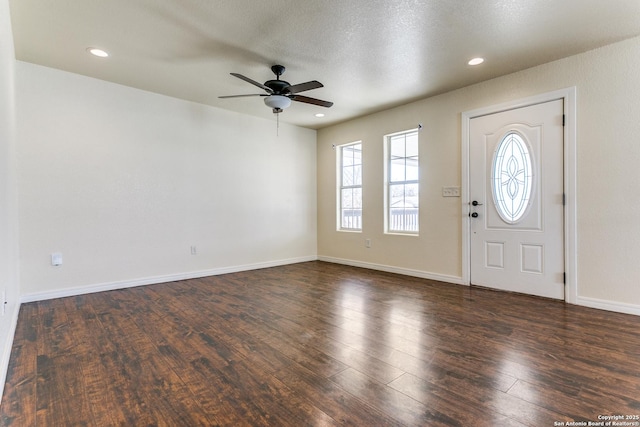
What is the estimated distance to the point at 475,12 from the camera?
8.28ft

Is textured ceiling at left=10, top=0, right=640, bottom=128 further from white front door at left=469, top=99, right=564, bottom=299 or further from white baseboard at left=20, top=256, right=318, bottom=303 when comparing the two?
white baseboard at left=20, top=256, right=318, bottom=303

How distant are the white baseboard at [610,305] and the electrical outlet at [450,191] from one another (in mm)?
1734

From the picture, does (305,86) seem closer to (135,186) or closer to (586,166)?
(135,186)

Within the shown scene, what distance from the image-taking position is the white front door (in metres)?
3.40

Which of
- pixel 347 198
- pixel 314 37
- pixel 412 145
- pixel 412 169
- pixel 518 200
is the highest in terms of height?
pixel 314 37

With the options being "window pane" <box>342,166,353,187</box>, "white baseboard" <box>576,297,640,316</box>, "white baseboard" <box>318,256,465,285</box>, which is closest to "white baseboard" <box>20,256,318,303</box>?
"white baseboard" <box>318,256,465,285</box>

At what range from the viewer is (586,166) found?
10.4ft

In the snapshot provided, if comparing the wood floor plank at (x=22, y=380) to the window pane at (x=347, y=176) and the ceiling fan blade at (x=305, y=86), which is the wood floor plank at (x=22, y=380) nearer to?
Answer: the ceiling fan blade at (x=305, y=86)

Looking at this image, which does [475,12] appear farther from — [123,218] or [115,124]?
[123,218]

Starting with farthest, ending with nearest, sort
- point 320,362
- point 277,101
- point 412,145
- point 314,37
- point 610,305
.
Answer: point 412,145 < point 277,101 < point 610,305 < point 314,37 < point 320,362

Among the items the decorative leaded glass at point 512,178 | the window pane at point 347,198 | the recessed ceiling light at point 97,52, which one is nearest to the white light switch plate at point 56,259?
the recessed ceiling light at point 97,52

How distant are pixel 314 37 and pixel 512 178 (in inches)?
110

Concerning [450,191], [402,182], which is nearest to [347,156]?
[402,182]

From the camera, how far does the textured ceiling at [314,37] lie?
247 centimetres
